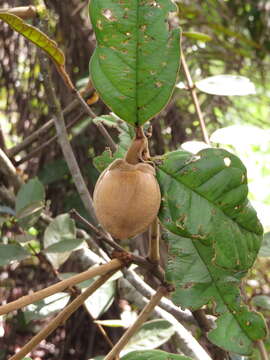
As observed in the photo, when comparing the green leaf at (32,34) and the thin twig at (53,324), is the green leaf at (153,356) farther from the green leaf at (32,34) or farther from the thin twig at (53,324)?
the green leaf at (32,34)

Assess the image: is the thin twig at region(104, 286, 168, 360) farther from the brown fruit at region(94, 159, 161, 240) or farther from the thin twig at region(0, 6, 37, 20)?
the thin twig at region(0, 6, 37, 20)

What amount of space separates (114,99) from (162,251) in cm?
65

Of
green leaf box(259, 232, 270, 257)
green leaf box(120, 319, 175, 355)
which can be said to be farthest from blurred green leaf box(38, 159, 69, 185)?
green leaf box(259, 232, 270, 257)

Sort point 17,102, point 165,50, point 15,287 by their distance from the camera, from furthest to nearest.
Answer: point 17,102 < point 15,287 < point 165,50

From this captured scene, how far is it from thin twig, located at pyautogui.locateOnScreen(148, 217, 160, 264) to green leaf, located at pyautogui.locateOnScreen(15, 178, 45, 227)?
0.38 m

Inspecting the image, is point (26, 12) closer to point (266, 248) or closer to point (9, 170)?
point (9, 170)

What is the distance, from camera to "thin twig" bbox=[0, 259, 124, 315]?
468 millimetres

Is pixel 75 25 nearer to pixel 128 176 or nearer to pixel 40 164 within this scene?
pixel 40 164

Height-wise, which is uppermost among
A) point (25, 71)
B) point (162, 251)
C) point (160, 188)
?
point (25, 71)

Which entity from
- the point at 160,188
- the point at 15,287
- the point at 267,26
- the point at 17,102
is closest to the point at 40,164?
the point at 17,102

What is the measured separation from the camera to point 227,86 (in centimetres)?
92

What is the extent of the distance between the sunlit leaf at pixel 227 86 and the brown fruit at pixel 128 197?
1.39ft

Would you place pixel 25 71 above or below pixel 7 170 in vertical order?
above

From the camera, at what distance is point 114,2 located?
49 cm
